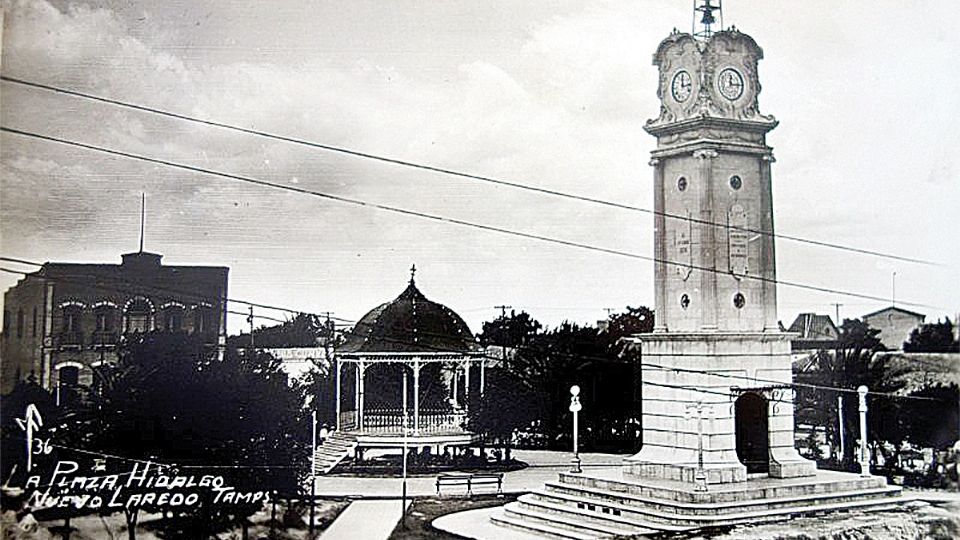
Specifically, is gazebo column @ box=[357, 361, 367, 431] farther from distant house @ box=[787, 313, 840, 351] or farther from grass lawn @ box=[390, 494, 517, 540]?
distant house @ box=[787, 313, 840, 351]

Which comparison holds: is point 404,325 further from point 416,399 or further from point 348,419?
point 348,419

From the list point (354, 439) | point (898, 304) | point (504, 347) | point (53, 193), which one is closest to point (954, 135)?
point (898, 304)

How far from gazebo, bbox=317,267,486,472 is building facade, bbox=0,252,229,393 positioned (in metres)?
0.64

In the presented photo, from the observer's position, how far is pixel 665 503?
16.1ft

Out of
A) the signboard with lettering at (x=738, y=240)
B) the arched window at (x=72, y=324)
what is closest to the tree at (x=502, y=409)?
the signboard with lettering at (x=738, y=240)

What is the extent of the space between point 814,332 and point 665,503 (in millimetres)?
1119

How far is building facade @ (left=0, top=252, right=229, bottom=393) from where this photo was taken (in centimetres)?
475

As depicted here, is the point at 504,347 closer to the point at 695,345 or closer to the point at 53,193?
the point at 695,345

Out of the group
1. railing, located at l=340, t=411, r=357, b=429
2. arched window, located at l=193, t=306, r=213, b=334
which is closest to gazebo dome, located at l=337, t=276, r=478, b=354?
railing, located at l=340, t=411, r=357, b=429

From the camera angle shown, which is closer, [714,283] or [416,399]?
[416,399]

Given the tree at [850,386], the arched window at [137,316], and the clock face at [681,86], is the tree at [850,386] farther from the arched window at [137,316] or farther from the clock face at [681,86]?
the arched window at [137,316]

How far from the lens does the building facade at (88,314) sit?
15.6 feet

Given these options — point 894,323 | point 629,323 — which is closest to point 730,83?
point 629,323

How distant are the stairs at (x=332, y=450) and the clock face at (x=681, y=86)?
2174mm
